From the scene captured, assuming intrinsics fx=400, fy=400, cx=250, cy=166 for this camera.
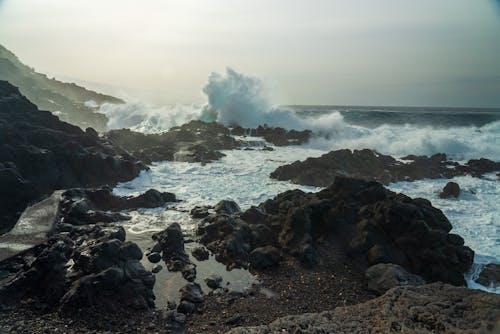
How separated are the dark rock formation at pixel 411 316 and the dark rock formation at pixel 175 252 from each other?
4131 millimetres

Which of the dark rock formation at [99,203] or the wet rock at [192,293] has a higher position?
the dark rock formation at [99,203]

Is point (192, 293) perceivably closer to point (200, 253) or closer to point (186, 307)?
point (186, 307)

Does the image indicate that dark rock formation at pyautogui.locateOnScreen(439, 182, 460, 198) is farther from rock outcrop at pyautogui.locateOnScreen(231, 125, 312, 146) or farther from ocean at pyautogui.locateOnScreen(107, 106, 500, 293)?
rock outcrop at pyautogui.locateOnScreen(231, 125, 312, 146)

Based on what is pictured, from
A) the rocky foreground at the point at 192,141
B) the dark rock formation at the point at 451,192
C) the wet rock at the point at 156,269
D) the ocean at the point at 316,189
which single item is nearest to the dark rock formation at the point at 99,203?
the ocean at the point at 316,189

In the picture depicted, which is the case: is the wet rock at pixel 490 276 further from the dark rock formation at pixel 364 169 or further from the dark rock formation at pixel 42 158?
the dark rock formation at pixel 42 158

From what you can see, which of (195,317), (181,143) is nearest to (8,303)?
(195,317)

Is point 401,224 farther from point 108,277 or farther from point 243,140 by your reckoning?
point 243,140

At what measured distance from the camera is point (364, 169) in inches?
818

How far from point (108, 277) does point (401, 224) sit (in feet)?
24.5

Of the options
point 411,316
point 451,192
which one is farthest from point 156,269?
point 451,192

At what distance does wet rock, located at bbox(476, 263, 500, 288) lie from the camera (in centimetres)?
970

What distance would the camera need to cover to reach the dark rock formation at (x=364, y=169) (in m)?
19.2

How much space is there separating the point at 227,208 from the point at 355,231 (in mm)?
4799

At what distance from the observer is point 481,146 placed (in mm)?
30766
